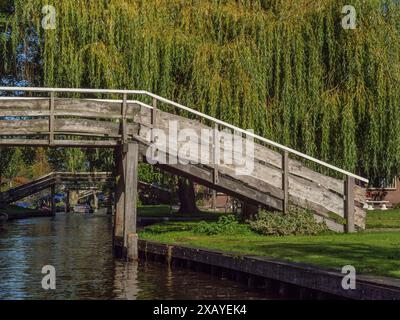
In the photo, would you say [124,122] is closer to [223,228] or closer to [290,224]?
[223,228]

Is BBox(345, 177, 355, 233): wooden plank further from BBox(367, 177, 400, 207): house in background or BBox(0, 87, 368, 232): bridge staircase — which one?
BBox(367, 177, 400, 207): house in background

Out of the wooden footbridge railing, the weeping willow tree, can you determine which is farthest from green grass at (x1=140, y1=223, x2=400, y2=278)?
the wooden footbridge railing

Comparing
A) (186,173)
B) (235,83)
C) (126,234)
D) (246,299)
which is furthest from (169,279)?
(235,83)

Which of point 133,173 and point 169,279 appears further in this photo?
point 133,173

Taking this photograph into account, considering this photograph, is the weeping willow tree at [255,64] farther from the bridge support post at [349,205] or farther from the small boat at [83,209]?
the small boat at [83,209]

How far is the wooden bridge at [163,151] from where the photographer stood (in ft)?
66.0

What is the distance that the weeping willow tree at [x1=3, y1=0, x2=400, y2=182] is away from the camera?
23.3m

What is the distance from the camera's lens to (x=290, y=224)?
2064 cm

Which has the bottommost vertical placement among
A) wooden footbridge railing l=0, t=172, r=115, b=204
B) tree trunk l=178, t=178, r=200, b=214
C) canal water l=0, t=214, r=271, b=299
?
canal water l=0, t=214, r=271, b=299

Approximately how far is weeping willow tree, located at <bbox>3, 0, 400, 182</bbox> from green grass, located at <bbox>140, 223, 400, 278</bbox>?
12.8 feet

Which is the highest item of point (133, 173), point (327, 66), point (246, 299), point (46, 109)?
point (327, 66)

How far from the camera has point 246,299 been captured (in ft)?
44.1

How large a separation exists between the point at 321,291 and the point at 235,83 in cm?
1186

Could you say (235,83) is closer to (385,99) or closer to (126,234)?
(385,99)
